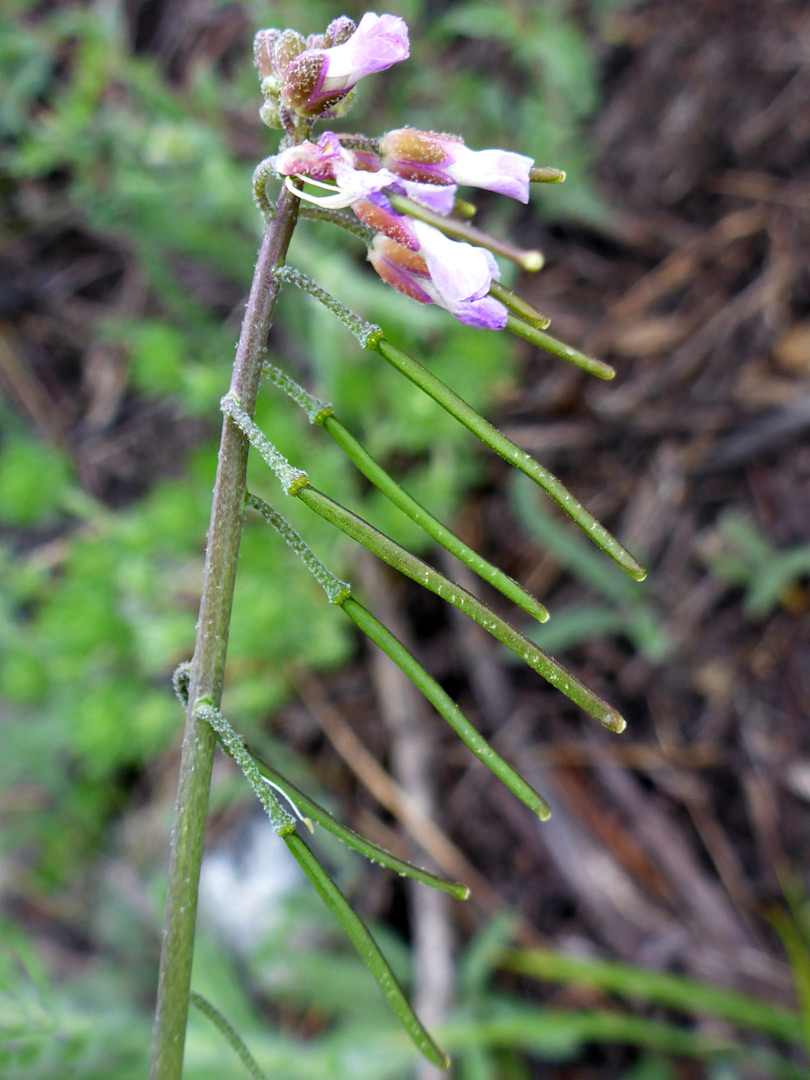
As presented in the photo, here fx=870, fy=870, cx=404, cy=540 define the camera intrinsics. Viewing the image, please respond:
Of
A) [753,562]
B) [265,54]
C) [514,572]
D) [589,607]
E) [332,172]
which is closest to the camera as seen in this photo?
[332,172]

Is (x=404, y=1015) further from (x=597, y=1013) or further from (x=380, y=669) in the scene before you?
(x=380, y=669)

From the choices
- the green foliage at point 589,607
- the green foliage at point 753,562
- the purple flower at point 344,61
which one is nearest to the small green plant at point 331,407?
the purple flower at point 344,61

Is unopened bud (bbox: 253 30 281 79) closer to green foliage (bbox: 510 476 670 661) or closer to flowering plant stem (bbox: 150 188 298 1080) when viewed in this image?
flowering plant stem (bbox: 150 188 298 1080)

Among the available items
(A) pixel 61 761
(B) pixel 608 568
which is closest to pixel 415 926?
(B) pixel 608 568

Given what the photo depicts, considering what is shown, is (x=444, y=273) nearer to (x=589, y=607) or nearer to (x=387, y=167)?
(x=387, y=167)

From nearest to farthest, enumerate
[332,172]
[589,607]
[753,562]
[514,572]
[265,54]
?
1. [332,172]
2. [265,54]
3. [753,562]
4. [589,607]
5. [514,572]

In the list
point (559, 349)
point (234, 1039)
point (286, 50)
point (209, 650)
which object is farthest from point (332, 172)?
point (234, 1039)
